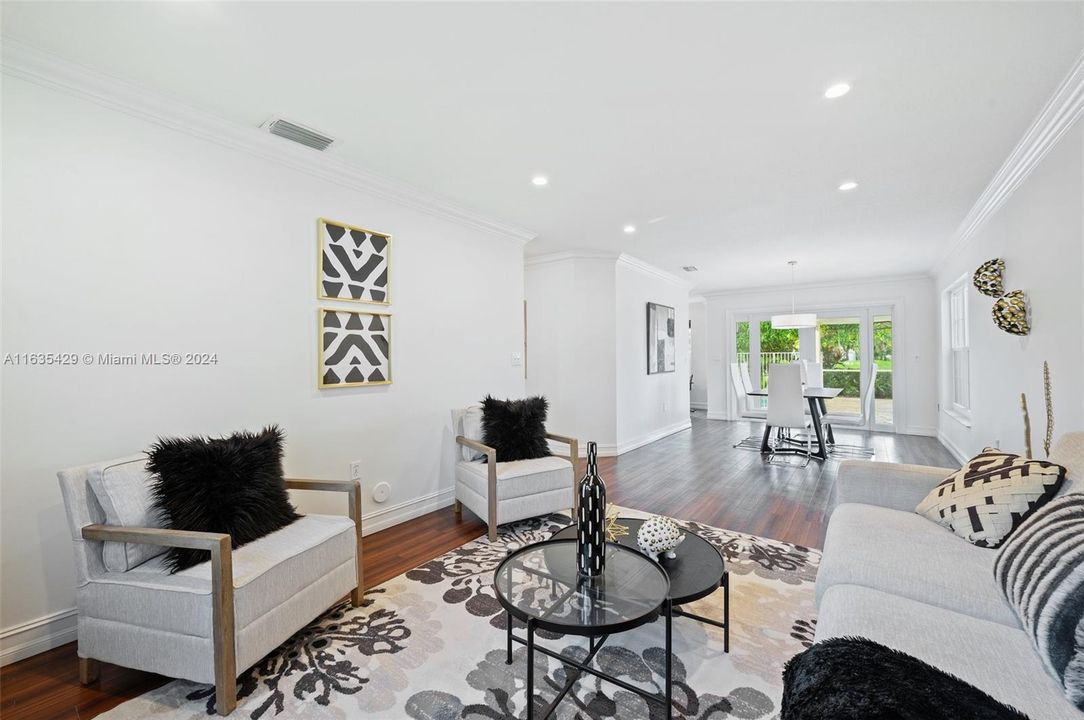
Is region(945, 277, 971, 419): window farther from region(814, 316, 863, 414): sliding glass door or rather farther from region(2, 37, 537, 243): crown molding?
region(2, 37, 537, 243): crown molding

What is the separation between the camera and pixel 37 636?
1900 mm

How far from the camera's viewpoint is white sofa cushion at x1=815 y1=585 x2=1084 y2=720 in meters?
1.01

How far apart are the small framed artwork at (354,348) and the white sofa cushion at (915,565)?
2757mm

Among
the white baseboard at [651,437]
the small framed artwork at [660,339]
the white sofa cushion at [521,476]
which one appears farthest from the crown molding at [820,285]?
the white sofa cushion at [521,476]

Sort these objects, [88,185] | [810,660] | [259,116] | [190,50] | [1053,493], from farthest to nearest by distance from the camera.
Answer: [259,116] → [88,185] → [190,50] → [1053,493] → [810,660]

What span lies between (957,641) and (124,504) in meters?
2.74

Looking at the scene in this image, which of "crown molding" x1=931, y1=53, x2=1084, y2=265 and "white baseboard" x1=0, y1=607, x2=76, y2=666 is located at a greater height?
"crown molding" x1=931, y1=53, x2=1084, y2=265

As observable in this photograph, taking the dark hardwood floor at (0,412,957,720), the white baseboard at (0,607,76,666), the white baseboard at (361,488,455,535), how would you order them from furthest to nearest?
the white baseboard at (361,488,455,535), the white baseboard at (0,607,76,666), the dark hardwood floor at (0,412,957,720)

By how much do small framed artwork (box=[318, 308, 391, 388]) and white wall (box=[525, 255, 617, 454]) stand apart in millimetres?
2546

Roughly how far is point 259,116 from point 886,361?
27.6 feet

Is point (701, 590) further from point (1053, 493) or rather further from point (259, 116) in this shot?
point (259, 116)

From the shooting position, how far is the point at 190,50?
1870 millimetres

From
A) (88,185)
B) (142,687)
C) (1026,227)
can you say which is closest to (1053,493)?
(1026,227)

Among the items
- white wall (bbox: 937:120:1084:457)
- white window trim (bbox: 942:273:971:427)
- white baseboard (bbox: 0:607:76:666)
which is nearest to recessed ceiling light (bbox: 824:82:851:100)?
white wall (bbox: 937:120:1084:457)
